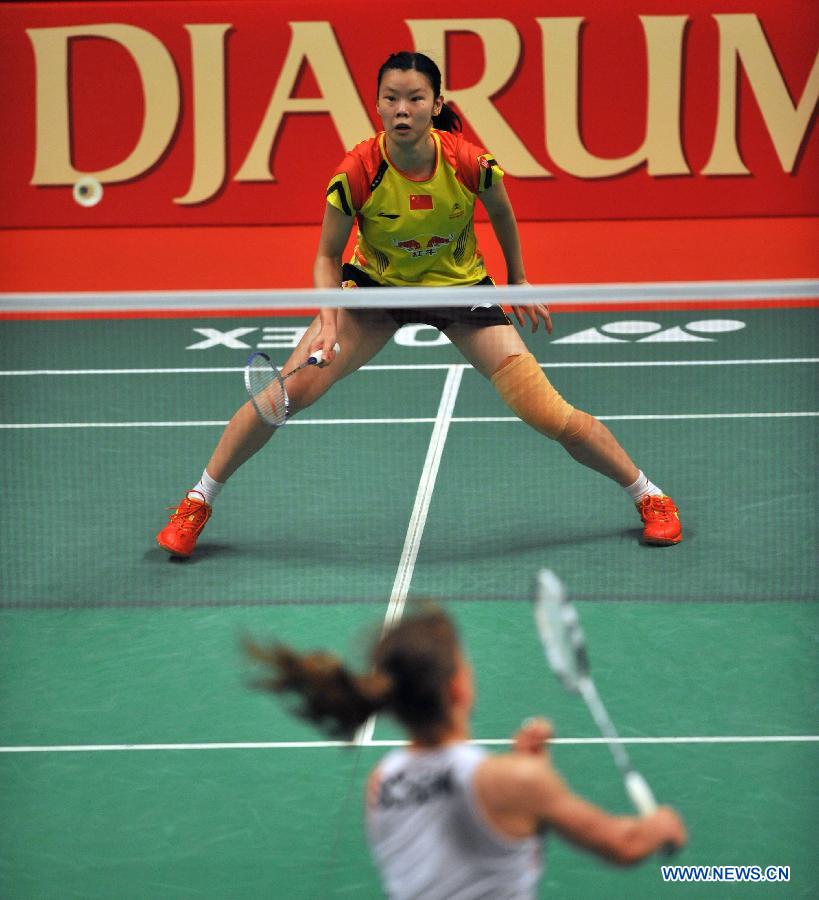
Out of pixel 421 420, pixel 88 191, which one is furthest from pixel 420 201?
pixel 88 191

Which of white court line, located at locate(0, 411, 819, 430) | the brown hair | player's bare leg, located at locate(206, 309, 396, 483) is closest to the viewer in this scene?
the brown hair

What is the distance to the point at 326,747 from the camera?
172 inches

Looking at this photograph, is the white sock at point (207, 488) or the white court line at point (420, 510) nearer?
the white court line at point (420, 510)

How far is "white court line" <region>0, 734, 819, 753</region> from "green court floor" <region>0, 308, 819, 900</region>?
0.01m

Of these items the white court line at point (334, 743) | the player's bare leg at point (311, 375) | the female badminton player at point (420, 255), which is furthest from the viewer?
the player's bare leg at point (311, 375)

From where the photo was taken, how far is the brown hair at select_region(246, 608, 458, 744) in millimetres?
2379

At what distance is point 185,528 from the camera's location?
5.81 m

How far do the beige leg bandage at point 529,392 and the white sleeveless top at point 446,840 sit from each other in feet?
10.5

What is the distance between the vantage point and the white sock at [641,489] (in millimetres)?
5797

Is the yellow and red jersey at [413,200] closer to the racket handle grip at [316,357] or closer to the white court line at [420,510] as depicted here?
the racket handle grip at [316,357]

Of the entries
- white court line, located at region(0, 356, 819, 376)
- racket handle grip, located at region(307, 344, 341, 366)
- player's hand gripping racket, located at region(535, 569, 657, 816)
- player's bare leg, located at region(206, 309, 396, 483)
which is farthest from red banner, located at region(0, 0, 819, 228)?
player's hand gripping racket, located at region(535, 569, 657, 816)

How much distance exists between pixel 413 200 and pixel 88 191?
20.7ft

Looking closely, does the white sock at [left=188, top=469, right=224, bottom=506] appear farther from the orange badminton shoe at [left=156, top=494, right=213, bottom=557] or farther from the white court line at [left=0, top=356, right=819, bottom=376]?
the white court line at [left=0, top=356, right=819, bottom=376]

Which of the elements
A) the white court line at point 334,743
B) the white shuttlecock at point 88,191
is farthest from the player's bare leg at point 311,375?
the white shuttlecock at point 88,191
